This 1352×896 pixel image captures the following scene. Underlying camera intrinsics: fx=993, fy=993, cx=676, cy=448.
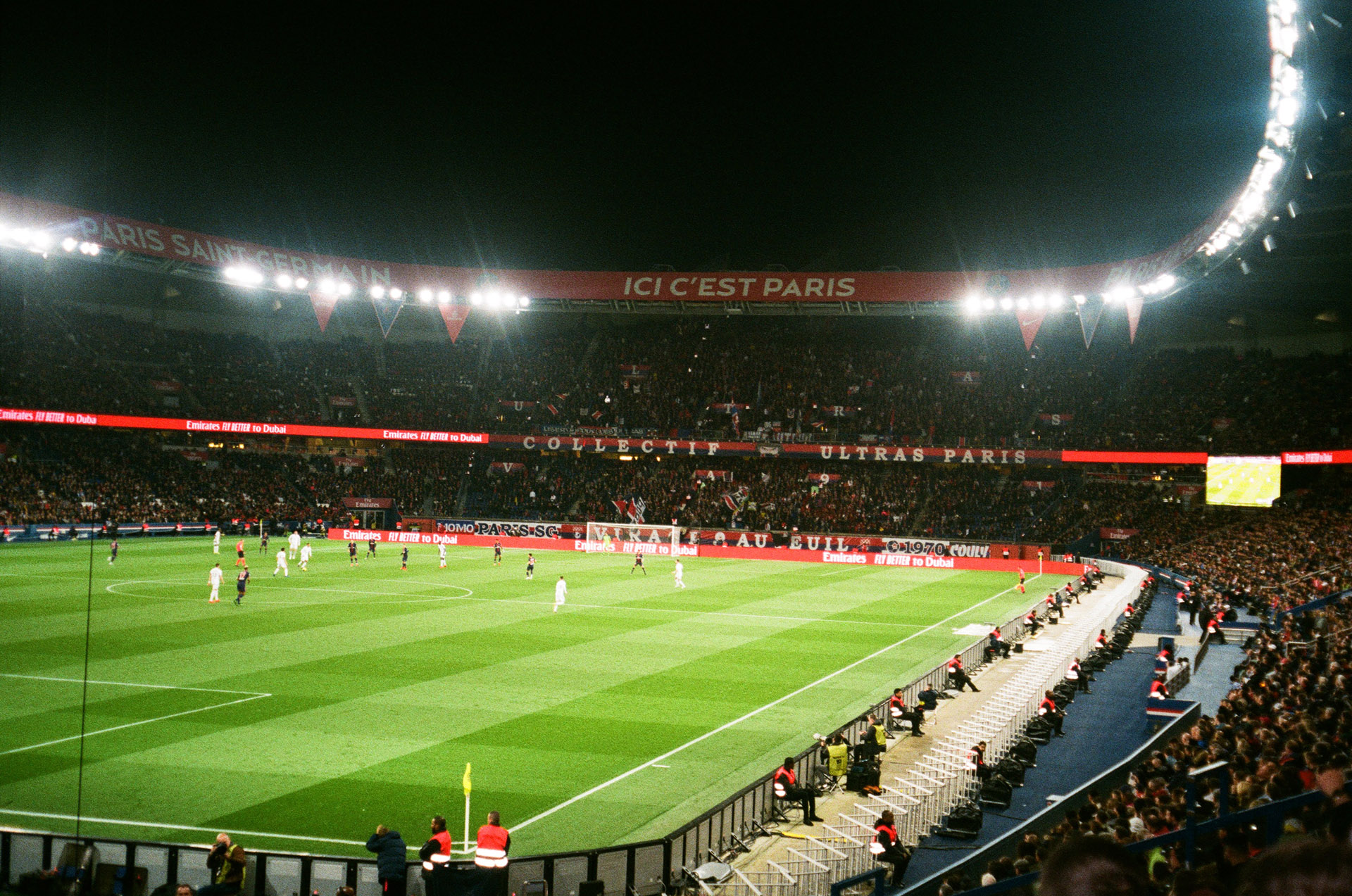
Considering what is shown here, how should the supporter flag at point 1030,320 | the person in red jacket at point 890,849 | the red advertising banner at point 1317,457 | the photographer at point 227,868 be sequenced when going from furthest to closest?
the supporter flag at point 1030,320 → the red advertising banner at point 1317,457 → the person in red jacket at point 890,849 → the photographer at point 227,868

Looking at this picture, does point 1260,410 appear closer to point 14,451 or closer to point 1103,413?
point 1103,413

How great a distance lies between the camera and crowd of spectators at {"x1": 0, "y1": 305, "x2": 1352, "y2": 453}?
60.1m

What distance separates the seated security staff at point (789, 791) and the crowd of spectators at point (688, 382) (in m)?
47.1

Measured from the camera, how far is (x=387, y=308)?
226 ft

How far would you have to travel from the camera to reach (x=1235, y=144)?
32.7m

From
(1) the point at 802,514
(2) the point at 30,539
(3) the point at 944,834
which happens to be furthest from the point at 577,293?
(3) the point at 944,834

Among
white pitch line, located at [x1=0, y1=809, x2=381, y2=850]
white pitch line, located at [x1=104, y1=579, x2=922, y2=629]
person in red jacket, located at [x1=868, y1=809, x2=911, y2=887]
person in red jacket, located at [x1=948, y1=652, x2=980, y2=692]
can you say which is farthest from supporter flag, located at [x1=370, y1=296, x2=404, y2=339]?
person in red jacket, located at [x1=868, y1=809, x2=911, y2=887]

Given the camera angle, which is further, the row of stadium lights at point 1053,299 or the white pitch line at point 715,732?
the row of stadium lights at point 1053,299

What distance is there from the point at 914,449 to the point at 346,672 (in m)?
46.7

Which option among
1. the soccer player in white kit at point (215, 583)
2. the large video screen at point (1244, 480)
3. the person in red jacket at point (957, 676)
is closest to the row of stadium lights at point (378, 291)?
the soccer player in white kit at point (215, 583)

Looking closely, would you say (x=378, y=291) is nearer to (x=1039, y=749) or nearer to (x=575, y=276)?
(x=575, y=276)

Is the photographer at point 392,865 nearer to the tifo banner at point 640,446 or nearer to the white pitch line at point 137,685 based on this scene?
the white pitch line at point 137,685

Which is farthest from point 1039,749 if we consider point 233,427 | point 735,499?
point 233,427

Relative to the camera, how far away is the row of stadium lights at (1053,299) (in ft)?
154
